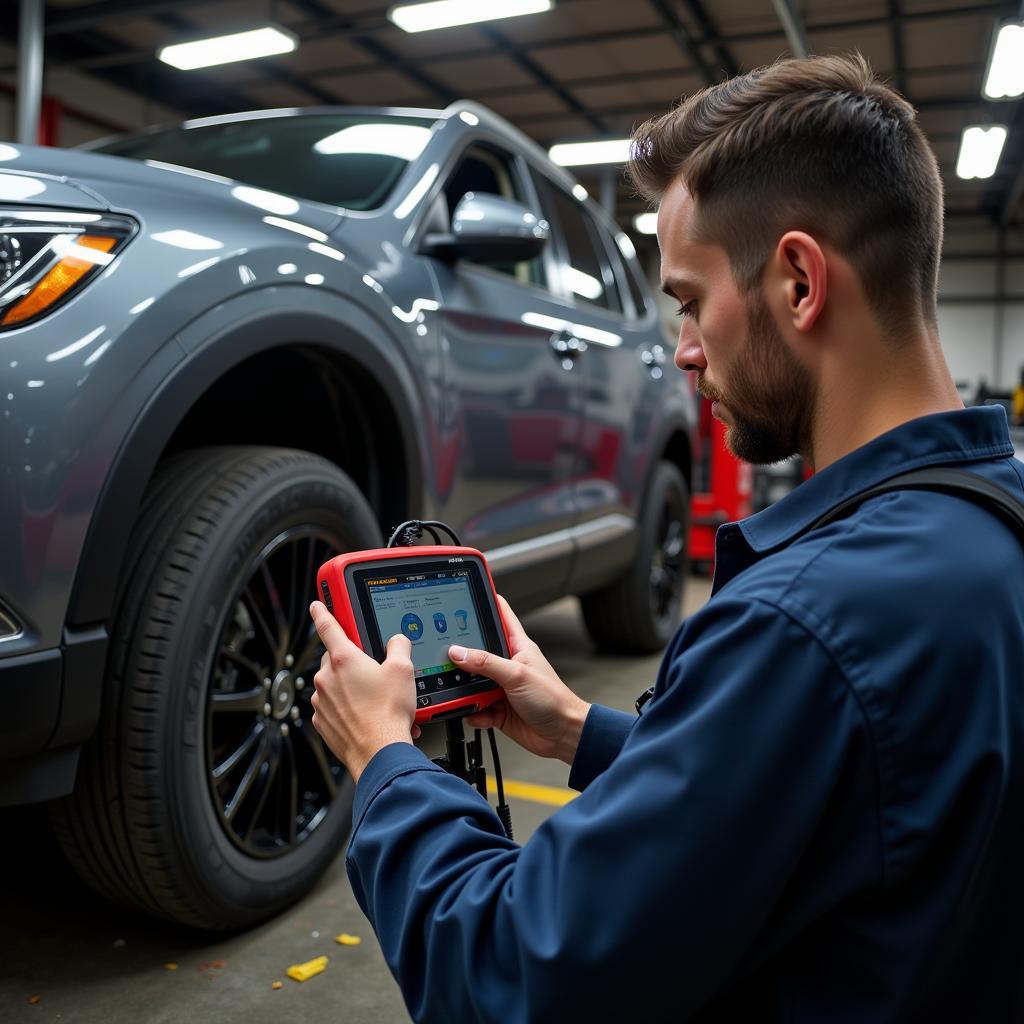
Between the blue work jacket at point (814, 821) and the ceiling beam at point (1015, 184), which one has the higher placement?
the ceiling beam at point (1015, 184)

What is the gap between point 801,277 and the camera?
802 mm

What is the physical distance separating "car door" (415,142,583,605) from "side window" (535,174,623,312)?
17 centimetres

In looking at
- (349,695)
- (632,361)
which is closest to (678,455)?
(632,361)

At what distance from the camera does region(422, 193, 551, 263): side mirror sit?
88.1 inches

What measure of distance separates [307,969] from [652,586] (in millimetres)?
2407

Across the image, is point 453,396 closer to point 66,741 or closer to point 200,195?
point 200,195

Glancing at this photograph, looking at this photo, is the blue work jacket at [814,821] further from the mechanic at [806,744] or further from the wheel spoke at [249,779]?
the wheel spoke at [249,779]

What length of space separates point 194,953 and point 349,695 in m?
0.98

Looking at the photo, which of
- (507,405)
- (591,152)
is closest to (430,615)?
(507,405)

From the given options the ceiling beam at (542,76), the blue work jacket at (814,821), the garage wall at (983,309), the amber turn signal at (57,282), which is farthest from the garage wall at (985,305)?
the blue work jacket at (814,821)

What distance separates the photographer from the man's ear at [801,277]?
2.58 feet

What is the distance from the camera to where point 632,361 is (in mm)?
3484

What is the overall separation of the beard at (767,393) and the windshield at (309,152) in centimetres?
155

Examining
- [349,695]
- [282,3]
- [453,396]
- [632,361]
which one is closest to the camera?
[349,695]
